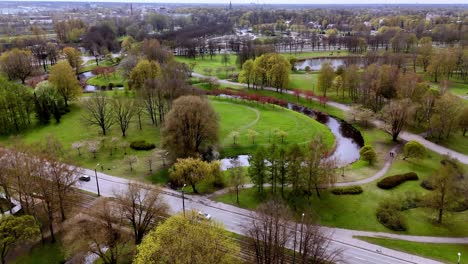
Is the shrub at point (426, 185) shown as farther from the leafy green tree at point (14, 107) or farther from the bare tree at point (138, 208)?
the leafy green tree at point (14, 107)

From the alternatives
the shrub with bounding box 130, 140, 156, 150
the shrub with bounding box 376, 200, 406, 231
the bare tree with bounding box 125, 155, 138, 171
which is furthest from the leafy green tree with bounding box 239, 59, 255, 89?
the shrub with bounding box 376, 200, 406, 231

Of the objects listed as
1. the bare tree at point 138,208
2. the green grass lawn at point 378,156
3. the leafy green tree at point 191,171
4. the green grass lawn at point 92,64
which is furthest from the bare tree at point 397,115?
the green grass lawn at point 92,64

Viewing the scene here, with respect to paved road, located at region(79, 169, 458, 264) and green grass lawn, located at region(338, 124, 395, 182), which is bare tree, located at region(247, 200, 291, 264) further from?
green grass lawn, located at region(338, 124, 395, 182)

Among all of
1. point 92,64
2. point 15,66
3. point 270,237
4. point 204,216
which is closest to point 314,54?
point 92,64

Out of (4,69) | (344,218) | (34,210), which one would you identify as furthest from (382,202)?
(4,69)

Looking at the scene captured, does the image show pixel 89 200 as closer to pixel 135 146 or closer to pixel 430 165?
pixel 135 146
